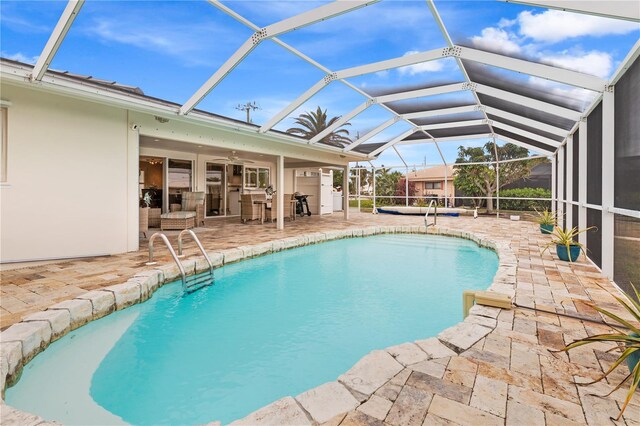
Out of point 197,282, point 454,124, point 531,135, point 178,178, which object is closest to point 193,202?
point 178,178

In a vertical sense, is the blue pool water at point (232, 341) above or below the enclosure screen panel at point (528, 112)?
below

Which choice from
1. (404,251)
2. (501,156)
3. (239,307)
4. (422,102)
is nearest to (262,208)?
(404,251)

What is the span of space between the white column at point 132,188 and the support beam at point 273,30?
1170 millimetres

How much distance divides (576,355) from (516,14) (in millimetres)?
4294

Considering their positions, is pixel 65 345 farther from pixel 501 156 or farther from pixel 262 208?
pixel 501 156

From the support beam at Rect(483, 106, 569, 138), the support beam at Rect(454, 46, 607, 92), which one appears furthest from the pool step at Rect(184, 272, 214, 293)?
the support beam at Rect(483, 106, 569, 138)

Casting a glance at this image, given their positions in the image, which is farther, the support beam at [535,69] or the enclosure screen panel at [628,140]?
Answer: the support beam at [535,69]

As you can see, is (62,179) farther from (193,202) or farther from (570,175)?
(570,175)

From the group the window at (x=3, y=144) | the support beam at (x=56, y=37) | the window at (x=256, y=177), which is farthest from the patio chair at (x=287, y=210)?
the support beam at (x=56, y=37)

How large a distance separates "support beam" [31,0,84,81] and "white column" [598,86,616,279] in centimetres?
619

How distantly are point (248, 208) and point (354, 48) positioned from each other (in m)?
Answer: 6.48

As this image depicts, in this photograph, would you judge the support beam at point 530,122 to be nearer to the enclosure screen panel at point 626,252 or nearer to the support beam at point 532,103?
the support beam at point 532,103

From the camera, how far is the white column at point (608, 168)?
12.5ft

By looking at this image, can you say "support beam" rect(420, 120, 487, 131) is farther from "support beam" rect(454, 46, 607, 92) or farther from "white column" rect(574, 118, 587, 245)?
"support beam" rect(454, 46, 607, 92)
